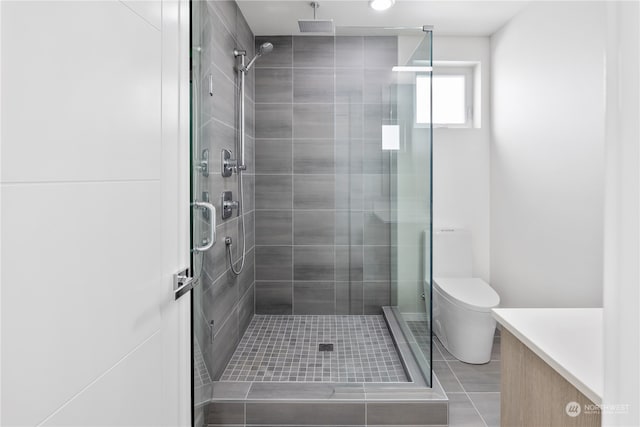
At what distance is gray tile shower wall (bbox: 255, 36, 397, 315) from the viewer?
2.13 m

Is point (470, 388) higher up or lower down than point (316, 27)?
lower down

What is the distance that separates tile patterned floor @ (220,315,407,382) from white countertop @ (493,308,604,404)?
1030 millimetres

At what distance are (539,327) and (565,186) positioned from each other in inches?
58.6

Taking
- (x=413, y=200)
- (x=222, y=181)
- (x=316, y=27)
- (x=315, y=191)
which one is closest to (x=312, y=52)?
(x=316, y=27)

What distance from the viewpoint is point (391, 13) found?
2734 mm

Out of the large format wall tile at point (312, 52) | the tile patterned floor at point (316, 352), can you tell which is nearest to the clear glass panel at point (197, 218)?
the tile patterned floor at point (316, 352)

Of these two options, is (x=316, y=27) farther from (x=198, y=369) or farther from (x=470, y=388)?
(x=470, y=388)

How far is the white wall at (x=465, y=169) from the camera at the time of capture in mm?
3150

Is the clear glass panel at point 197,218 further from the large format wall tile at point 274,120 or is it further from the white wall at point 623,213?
the white wall at point 623,213

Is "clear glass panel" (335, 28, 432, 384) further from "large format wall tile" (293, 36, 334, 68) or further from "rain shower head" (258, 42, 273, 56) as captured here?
"rain shower head" (258, 42, 273, 56)

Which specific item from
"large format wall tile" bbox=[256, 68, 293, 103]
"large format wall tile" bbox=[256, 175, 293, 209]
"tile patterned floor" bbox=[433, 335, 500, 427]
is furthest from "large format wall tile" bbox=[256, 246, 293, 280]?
"tile patterned floor" bbox=[433, 335, 500, 427]

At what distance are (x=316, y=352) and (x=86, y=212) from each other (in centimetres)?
164

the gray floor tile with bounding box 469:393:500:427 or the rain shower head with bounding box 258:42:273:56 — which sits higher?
the rain shower head with bounding box 258:42:273:56

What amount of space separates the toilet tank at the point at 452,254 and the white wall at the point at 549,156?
23 centimetres
